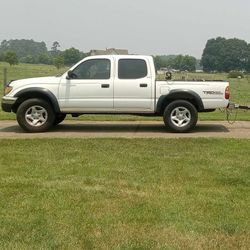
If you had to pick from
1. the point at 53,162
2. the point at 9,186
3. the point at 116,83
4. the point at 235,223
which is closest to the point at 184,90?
the point at 116,83

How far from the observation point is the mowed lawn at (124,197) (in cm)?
450

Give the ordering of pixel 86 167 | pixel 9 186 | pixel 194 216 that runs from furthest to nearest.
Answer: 1. pixel 86 167
2. pixel 9 186
3. pixel 194 216

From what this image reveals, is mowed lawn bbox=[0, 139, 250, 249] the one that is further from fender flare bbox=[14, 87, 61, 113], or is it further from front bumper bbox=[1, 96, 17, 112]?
front bumper bbox=[1, 96, 17, 112]

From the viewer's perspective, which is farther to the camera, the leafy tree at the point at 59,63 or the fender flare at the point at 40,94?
the leafy tree at the point at 59,63

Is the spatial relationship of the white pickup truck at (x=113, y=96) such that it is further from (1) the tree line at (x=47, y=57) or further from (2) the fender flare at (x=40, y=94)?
(1) the tree line at (x=47, y=57)

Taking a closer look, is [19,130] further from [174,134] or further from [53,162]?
[53,162]

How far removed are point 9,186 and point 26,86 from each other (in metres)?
5.52

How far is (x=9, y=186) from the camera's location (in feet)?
20.4

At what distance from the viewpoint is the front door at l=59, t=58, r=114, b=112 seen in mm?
11438

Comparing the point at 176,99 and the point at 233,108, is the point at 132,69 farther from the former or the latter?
the point at 233,108

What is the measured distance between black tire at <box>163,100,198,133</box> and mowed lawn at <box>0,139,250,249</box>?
86.7 inches

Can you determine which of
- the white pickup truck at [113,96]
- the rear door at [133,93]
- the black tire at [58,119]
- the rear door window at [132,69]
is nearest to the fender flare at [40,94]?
the white pickup truck at [113,96]

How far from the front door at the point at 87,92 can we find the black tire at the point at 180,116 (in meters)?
1.28

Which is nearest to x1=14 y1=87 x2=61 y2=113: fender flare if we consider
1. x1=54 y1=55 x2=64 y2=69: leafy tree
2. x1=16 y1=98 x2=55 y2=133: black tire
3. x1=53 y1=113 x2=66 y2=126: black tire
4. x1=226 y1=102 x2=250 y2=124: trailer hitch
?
x1=16 y1=98 x2=55 y2=133: black tire
